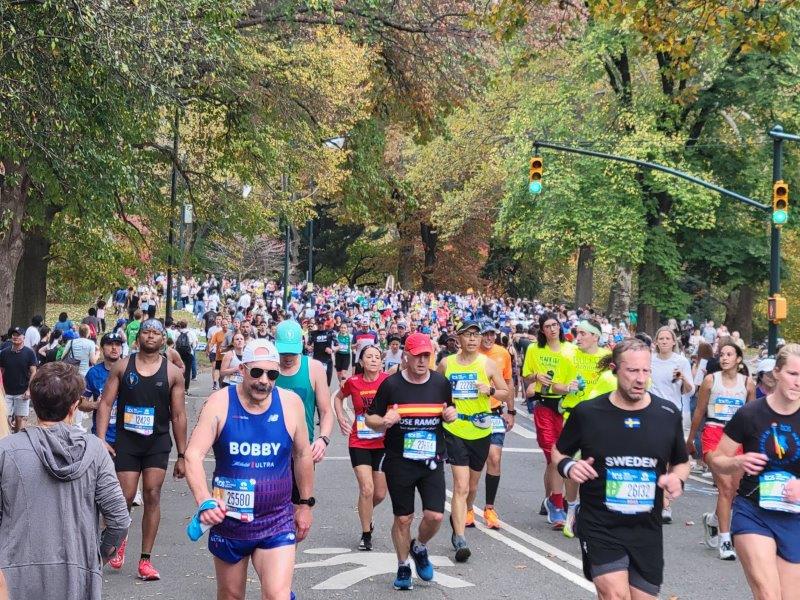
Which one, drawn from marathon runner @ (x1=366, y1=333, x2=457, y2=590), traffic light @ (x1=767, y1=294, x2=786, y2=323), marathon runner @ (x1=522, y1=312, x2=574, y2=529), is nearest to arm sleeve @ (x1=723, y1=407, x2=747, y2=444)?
marathon runner @ (x1=366, y1=333, x2=457, y2=590)

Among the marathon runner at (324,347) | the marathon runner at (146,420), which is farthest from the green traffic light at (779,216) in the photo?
the marathon runner at (146,420)

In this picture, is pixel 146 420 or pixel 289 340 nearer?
pixel 289 340

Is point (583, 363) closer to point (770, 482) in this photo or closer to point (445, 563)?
point (445, 563)

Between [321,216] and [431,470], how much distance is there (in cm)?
7104

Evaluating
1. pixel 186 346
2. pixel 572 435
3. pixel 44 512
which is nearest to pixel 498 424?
pixel 572 435

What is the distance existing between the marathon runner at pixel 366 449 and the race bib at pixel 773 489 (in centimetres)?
394

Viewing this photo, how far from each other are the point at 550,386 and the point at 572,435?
490cm

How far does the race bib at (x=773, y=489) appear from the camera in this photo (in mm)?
6480

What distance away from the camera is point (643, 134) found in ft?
114

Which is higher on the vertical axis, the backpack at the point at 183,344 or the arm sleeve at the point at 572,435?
the backpack at the point at 183,344

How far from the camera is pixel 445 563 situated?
31.1 ft

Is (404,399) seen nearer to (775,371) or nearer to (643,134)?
(775,371)

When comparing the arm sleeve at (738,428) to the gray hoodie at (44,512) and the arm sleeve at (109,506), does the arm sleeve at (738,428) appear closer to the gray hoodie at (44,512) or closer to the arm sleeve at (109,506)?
the arm sleeve at (109,506)

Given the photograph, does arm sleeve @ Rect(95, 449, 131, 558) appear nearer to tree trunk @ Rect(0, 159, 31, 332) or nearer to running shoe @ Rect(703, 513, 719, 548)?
running shoe @ Rect(703, 513, 719, 548)
